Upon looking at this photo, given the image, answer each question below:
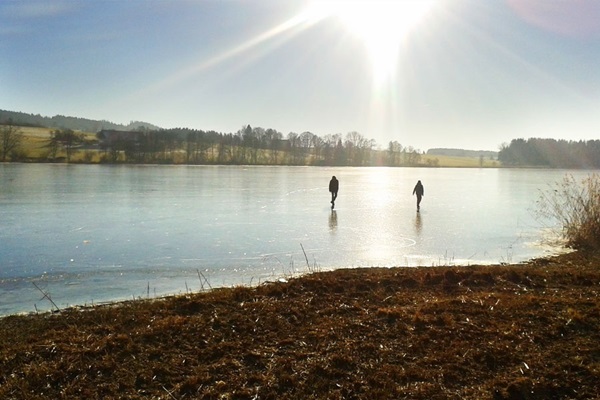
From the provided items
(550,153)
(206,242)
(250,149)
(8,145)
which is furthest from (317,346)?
(550,153)

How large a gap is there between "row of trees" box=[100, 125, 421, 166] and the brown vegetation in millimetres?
73006

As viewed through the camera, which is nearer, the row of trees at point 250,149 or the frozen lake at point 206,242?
the frozen lake at point 206,242

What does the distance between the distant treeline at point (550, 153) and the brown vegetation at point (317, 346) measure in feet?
381

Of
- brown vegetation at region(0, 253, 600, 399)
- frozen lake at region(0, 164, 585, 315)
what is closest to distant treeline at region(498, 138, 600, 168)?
frozen lake at region(0, 164, 585, 315)

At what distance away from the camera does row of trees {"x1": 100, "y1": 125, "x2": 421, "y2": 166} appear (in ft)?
259

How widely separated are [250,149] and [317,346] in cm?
9991

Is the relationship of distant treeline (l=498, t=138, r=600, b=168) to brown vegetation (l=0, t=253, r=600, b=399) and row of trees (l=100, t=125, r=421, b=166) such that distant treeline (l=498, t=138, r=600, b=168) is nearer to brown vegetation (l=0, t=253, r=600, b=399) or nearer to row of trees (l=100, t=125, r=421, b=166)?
row of trees (l=100, t=125, r=421, b=166)

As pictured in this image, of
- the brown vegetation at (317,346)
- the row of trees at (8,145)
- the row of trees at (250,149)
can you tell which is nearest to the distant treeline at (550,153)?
the row of trees at (250,149)

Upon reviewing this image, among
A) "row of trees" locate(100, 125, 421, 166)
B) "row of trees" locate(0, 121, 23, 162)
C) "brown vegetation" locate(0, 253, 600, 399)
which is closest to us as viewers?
"brown vegetation" locate(0, 253, 600, 399)

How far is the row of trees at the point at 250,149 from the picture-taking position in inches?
3108

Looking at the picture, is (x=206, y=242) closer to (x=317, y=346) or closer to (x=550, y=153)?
(x=317, y=346)

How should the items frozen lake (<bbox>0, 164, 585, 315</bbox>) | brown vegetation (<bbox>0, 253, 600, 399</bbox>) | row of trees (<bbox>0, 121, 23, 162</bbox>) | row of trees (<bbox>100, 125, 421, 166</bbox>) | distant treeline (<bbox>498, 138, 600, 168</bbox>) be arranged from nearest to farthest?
brown vegetation (<bbox>0, 253, 600, 399</bbox>) < frozen lake (<bbox>0, 164, 585, 315</bbox>) < row of trees (<bbox>0, 121, 23, 162</bbox>) < row of trees (<bbox>100, 125, 421, 166</bbox>) < distant treeline (<bbox>498, 138, 600, 168</bbox>)

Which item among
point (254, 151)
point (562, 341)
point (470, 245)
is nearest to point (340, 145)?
point (254, 151)

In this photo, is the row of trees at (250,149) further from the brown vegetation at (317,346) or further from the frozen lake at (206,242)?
the brown vegetation at (317,346)
